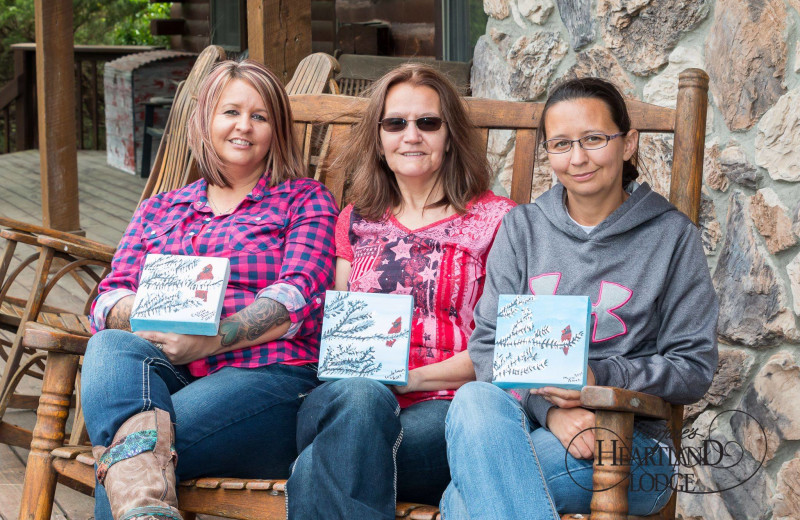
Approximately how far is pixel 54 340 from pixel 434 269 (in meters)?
0.79

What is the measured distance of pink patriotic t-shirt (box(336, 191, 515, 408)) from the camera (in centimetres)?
201

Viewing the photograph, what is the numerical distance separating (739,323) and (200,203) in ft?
4.23

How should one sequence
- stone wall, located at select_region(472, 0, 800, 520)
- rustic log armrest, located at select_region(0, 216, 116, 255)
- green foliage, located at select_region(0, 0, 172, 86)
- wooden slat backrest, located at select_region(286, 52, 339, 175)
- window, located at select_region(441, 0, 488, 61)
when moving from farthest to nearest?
1. green foliage, located at select_region(0, 0, 172, 86)
2. window, located at select_region(441, 0, 488, 61)
3. rustic log armrest, located at select_region(0, 216, 116, 255)
4. wooden slat backrest, located at select_region(286, 52, 339, 175)
5. stone wall, located at select_region(472, 0, 800, 520)

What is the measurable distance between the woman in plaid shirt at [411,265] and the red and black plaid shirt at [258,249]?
3.6 inches

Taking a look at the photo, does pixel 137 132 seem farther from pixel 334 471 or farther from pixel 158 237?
pixel 334 471

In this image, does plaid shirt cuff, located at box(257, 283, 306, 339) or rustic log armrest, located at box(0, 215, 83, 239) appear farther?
rustic log armrest, located at box(0, 215, 83, 239)

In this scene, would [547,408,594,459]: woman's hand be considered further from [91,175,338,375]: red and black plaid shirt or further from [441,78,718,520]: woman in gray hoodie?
[91,175,338,375]: red and black plaid shirt

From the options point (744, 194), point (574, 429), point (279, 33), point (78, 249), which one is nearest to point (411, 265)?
point (574, 429)

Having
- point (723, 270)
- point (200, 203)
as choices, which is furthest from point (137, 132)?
point (723, 270)

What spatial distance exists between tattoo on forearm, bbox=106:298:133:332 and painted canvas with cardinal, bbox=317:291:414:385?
1.51 ft

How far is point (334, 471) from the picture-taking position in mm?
1657

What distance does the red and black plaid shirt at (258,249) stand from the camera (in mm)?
2039

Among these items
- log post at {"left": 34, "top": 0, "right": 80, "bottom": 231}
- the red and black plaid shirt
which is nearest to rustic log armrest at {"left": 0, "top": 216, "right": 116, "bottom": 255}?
the red and black plaid shirt

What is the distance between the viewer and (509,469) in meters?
1.57
